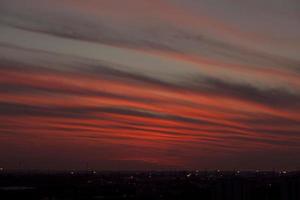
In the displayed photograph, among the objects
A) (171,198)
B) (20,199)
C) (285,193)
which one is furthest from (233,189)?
(20,199)

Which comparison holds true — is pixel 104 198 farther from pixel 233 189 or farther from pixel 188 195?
pixel 233 189

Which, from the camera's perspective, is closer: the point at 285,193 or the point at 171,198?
the point at 285,193

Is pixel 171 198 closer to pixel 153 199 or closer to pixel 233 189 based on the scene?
pixel 153 199

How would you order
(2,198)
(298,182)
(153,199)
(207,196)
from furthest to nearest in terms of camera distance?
(207,196), (153,199), (2,198), (298,182)

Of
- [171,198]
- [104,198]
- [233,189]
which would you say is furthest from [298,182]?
[104,198]

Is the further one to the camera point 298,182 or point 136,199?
point 136,199

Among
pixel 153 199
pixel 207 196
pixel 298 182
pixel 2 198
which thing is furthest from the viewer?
pixel 207 196

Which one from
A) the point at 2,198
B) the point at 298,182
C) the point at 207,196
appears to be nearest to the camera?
the point at 298,182

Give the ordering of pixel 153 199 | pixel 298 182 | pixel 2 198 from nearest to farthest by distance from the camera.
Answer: pixel 298 182, pixel 2 198, pixel 153 199
